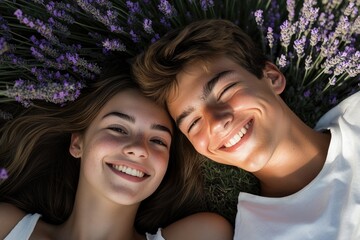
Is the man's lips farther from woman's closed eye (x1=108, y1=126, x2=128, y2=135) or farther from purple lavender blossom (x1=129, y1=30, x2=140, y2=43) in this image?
purple lavender blossom (x1=129, y1=30, x2=140, y2=43)

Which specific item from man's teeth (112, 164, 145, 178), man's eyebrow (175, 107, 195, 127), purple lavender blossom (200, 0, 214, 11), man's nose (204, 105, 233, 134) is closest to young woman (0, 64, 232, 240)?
man's teeth (112, 164, 145, 178)

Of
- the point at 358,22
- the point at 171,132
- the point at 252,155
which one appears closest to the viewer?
the point at 252,155

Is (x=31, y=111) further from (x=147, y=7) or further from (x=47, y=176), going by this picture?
(x=147, y=7)

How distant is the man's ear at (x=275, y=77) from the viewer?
7.36 feet

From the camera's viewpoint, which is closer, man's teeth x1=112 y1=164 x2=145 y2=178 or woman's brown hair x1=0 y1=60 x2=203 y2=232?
man's teeth x1=112 y1=164 x2=145 y2=178

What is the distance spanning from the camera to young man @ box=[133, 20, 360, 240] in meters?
2.07

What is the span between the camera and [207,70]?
84.5 inches

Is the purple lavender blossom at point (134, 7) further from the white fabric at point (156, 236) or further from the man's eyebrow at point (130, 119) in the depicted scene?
the white fabric at point (156, 236)

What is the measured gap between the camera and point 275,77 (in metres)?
2.28

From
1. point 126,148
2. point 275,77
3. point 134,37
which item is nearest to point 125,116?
point 126,148

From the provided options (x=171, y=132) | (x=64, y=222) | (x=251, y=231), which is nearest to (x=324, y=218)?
(x=251, y=231)

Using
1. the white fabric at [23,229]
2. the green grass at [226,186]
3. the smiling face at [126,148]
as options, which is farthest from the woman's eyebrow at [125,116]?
the white fabric at [23,229]

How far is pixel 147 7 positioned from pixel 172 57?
369 millimetres

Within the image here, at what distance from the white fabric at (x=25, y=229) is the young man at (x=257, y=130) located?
25.1 inches
